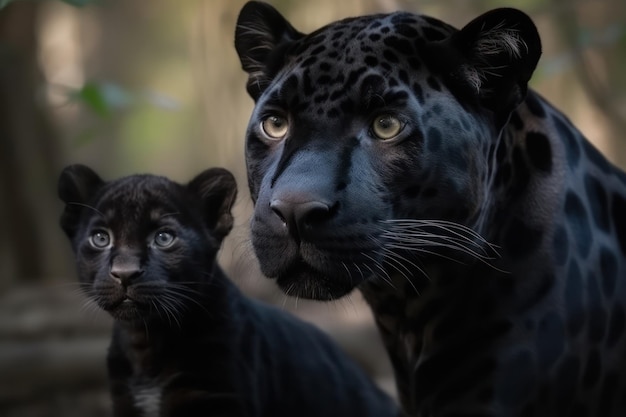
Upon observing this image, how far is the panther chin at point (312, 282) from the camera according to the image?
117 inches

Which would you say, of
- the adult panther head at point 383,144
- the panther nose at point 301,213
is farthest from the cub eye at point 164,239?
the panther nose at point 301,213

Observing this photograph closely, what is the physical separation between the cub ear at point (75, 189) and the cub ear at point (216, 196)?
1.18 feet

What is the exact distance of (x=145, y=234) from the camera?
3756 mm

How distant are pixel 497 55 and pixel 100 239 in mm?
1547

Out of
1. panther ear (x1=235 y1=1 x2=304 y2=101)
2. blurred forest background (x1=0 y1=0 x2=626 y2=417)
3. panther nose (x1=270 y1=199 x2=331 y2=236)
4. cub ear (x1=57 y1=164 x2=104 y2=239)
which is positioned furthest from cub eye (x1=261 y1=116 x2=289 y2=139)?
blurred forest background (x1=0 y1=0 x2=626 y2=417)

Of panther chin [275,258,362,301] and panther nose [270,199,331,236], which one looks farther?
panther chin [275,258,362,301]

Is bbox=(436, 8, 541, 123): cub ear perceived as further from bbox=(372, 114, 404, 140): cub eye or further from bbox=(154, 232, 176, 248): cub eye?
bbox=(154, 232, 176, 248): cub eye

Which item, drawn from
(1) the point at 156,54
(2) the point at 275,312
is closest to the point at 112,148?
(1) the point at 156,54

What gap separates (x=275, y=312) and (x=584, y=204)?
1479 mm

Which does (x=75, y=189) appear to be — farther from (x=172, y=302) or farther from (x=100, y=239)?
(x=172, y=302)

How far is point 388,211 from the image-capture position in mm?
3033

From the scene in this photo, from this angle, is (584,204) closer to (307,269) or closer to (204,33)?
(307,269)

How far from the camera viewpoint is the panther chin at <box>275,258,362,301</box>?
2.98 meters

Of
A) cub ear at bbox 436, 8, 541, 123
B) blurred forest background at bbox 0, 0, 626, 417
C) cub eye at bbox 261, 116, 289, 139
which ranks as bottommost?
blurred forest background at bbox 0, 0, 626, 417
